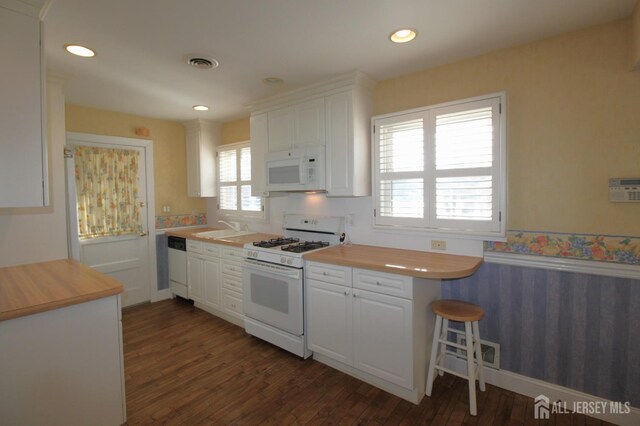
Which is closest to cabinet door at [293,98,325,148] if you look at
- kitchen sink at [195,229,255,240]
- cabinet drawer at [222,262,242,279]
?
cabinet drawer at [222,262,242,279]

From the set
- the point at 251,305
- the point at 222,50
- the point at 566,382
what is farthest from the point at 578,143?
the point at 251,305

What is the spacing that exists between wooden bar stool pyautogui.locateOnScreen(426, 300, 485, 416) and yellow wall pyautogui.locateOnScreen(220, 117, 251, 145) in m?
3.20

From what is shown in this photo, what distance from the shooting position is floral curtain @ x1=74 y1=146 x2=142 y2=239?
11.9ft

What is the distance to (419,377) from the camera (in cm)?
219

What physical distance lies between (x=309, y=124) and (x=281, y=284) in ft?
5.08

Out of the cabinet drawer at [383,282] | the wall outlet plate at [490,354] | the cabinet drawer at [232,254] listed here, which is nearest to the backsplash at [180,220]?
the cabinet drawer at [232,254]

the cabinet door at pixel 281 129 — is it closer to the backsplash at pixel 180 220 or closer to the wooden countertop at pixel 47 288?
the wooden countertop at pixel 47 288

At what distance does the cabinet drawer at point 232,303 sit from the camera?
3346 millimetres

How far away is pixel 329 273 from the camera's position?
2514 mm

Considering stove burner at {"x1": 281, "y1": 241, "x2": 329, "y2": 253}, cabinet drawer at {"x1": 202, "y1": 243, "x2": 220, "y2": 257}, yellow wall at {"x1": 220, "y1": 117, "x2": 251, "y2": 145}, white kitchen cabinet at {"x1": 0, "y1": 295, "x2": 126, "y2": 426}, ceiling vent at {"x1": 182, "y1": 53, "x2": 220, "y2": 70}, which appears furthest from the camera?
yellow wall at {"x1": 220, "y1": 117, "x2": 251, "y2": 145}

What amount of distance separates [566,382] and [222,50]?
3381 mm

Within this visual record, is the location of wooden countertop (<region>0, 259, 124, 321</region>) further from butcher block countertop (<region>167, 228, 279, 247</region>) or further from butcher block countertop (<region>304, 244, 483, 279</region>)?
butcher block countertop (<region>304, 244, 483, 279</region>)

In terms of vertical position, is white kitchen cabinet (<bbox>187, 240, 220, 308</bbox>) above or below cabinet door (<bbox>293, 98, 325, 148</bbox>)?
below

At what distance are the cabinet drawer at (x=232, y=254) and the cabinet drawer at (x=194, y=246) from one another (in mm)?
512
